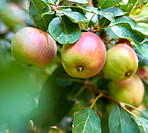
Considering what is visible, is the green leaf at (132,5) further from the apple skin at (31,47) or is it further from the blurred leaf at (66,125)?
the blurred leaf at (66,125)

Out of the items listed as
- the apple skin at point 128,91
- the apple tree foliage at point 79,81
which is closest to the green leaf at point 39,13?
the apple tree foliage at point 79,81

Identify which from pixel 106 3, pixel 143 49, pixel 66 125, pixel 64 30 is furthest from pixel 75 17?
pixel 66 125

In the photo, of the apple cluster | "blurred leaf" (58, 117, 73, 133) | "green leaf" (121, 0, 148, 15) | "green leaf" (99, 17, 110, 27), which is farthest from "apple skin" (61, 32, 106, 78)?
"blurred leaf" (58, 117, 73, 133)

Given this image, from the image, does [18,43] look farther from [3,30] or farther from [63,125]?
[3,30]

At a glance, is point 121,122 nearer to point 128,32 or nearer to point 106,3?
point 128,32

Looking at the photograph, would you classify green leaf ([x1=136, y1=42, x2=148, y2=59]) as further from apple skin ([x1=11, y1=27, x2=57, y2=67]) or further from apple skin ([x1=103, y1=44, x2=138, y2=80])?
apple skin ([x1=11, y1=27, x2=57, y2=67])
